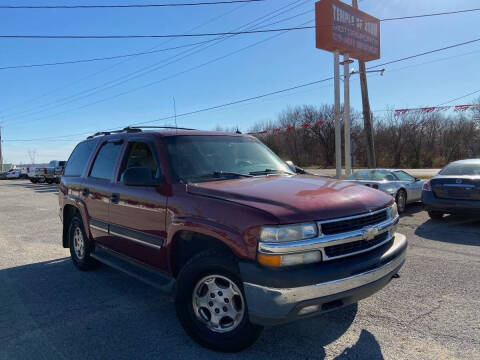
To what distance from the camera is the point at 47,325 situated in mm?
3629

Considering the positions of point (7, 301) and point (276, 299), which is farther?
point (7, 301)

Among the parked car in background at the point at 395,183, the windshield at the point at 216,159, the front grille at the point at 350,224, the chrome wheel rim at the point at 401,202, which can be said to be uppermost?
the windshield at the point at 216,159

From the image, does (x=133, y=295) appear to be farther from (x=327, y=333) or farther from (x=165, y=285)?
(x=327, y=333)

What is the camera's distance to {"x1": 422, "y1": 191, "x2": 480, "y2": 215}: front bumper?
308 inches

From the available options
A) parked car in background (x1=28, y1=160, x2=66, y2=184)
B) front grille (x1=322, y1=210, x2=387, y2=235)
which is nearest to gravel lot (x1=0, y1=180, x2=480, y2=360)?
front grille (x1=322, y1=210, x2=387, y2=235)

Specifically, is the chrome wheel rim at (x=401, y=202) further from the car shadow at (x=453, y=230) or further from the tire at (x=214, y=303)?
the tire at (x=214, y=303)

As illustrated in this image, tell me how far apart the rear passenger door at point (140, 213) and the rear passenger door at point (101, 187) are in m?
0.19

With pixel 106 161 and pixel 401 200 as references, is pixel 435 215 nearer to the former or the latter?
pixel 401 200

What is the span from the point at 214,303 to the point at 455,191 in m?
7.20

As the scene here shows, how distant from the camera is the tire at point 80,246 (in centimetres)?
515

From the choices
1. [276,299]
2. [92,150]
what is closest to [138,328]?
[276,299]

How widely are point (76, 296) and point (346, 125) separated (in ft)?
56.5

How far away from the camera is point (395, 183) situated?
1029 cm

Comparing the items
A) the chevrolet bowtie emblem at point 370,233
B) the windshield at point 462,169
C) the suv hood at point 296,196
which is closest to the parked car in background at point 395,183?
the windshield at point 462,169
